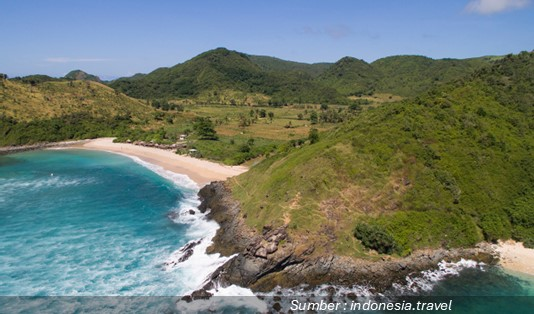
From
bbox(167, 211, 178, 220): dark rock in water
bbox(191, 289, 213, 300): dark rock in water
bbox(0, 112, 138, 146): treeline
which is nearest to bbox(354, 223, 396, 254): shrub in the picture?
bbox(191, 289, 213, 300): dark rock in water

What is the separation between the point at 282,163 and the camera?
5509 centimetres

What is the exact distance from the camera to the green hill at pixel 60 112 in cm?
11781

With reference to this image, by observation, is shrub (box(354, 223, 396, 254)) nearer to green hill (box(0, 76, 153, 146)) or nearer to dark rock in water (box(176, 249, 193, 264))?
dark rock in water (box(176, 249, 193, 264))

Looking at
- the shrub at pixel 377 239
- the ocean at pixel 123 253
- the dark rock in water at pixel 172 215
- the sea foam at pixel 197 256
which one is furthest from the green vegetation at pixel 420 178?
the dark rock in water at pixel 172 215

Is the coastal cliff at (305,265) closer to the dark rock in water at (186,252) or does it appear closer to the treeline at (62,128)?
the dark rock in water at (186,252)

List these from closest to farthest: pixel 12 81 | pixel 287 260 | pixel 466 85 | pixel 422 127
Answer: pixel 287 260
pixel 422 127
pixel 466 85
pixel 12 81

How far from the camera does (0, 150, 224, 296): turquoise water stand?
121 ft

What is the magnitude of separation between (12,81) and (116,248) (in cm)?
13308

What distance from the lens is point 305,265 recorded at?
36844 millimetres

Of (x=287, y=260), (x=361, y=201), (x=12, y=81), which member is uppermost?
(x=12, y=81)

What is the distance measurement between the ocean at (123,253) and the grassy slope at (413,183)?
5.91m

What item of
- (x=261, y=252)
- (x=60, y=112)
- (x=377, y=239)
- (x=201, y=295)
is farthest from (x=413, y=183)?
(x=60, y=112)

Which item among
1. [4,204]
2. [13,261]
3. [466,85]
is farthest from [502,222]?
[4,204]

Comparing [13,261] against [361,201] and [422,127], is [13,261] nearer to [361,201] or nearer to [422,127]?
[361,201]
